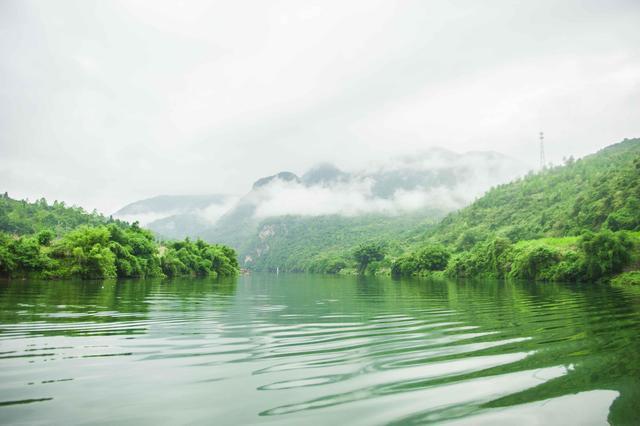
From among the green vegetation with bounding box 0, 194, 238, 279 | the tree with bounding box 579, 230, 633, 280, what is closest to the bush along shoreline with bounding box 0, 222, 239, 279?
the green vegetation with bounding box 0, 194, 238, 279

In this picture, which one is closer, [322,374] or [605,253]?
[322,374]

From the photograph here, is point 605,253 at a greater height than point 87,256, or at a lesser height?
lesser

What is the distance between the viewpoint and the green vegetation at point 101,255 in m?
55.1

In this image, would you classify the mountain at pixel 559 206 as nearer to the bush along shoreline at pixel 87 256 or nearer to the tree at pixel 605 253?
the tree at pixel 605 253

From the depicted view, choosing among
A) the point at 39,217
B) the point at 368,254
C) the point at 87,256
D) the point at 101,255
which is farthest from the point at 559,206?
the point at 39,217

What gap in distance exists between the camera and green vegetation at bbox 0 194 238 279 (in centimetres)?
5509

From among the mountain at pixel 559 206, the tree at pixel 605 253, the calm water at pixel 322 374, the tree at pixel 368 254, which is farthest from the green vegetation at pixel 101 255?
the mountain at pixel 559 206

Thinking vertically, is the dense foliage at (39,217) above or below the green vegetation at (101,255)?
above

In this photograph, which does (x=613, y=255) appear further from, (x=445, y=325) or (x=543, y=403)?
(x=543, y=403)

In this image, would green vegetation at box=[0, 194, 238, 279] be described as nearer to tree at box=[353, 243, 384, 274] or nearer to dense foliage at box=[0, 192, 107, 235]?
dense foliage at box=[0, 192, 107, 235]

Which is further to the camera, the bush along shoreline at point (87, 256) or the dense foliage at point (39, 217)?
the dense foliage at point (39, 217)

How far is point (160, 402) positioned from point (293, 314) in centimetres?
1198

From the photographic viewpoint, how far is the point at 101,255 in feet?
199

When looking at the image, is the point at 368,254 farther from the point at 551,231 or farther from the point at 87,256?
the point at 87,256
